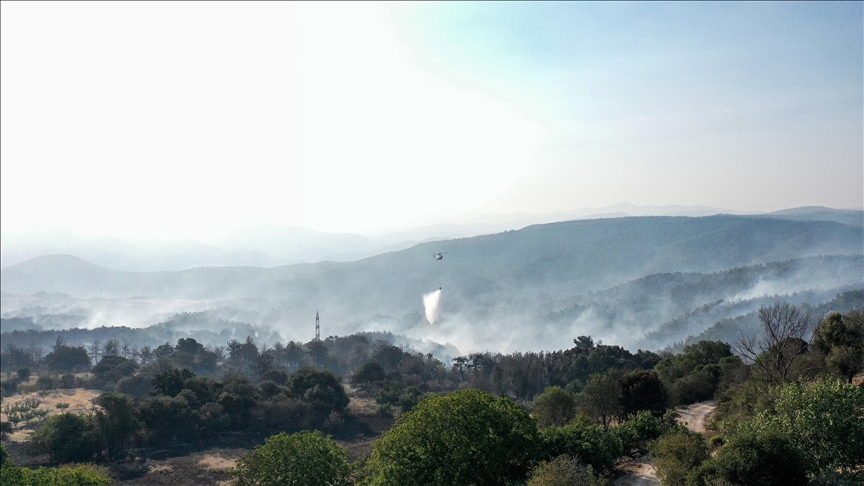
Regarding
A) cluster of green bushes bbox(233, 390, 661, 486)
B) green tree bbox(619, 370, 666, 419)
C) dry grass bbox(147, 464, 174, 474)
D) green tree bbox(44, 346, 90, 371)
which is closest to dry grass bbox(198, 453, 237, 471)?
dry grass bbox(147, 464, 174, 474)

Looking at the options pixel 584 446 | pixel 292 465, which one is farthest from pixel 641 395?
pixel 292 465

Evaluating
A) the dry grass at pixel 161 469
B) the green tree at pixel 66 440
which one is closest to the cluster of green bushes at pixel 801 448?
the dry grass at pixel 161 469

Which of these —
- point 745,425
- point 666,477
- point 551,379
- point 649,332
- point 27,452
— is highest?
point 745,425

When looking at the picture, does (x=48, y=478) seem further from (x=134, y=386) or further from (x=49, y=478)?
(x=134, y=386)

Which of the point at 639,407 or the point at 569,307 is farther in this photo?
the point at 569,307

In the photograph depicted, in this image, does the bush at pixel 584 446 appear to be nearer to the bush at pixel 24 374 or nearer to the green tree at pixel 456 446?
the green tree at pixel 456 446

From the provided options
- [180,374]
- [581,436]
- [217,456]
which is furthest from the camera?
[180,374]

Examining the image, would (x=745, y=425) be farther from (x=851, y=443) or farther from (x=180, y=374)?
(x=180, y=374)

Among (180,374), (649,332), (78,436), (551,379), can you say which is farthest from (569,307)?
(78,436)
